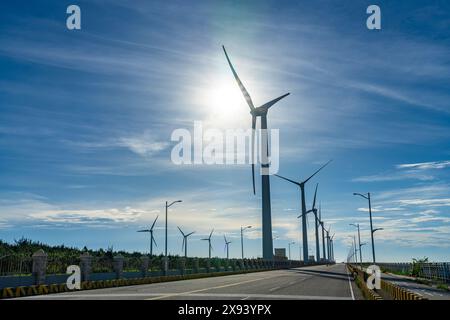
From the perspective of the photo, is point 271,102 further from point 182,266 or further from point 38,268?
point 38,268

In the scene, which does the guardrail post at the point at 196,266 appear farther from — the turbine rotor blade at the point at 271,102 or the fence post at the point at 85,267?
the turbine rotor blade at the point at 271,102

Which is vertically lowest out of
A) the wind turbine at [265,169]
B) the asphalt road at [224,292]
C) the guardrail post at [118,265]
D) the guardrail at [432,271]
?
the guardrail at [432,271]

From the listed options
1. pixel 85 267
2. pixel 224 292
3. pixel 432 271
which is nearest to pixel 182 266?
pixel 85 267

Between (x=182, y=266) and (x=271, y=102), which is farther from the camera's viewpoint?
(x=271, y=102)

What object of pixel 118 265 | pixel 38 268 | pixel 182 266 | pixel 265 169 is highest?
pixel 265 169

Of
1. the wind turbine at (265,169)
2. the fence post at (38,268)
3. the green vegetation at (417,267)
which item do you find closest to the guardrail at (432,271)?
the green vegetation at (417,267)

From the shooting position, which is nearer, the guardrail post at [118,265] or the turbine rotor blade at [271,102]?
the guardrail post at [118,265]

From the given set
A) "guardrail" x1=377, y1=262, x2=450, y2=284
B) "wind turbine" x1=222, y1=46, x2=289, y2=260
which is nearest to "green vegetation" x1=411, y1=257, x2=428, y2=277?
"guardrail" x1=377, y1=262, x2=450, y2=284

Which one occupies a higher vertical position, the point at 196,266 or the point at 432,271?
the point at 196,266

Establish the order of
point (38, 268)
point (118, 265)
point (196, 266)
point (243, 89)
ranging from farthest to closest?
point (243, 89) → point (196, 266) → point (118, 265) → point (38, 268)

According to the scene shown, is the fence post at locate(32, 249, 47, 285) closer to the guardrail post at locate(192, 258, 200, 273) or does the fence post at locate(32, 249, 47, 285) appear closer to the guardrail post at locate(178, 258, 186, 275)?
the guardrail post at locate(178, 258, 186, 275)

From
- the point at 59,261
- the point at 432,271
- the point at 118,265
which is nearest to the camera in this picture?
the point at 59,261
